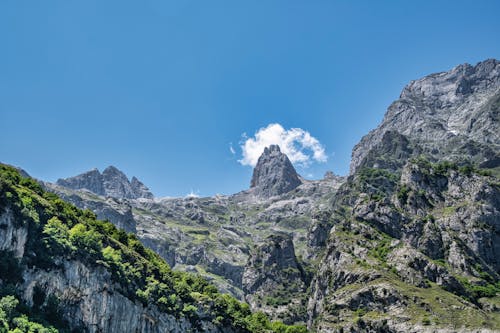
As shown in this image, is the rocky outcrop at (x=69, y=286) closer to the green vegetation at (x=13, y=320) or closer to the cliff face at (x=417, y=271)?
the green vegetation at (x=13, y=320)

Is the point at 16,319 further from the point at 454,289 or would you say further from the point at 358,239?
the point at 358,239

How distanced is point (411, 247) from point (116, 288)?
412 ft

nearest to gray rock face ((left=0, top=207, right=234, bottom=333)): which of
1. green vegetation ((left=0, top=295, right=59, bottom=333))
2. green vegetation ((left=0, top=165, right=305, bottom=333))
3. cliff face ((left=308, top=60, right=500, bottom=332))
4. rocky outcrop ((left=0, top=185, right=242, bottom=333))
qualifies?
rocky outcrop ((left=0, top=185, right=242, bottom=333))

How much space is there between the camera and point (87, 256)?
255ft

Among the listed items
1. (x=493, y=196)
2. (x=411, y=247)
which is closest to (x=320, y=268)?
(x=411, y=247)

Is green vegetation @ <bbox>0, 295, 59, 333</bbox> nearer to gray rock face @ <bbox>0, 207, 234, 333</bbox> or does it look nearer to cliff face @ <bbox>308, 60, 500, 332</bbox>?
gray rock face @ <bbox>0, 207, 234, 333</bbox>

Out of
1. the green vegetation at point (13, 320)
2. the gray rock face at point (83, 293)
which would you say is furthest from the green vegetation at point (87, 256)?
the gray rock face at point (83, 293)

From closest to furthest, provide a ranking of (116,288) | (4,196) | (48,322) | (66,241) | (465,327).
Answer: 1. (48,322)
2. (4,196)
3. (66,241)
4. (116,288)
5. (465,327)

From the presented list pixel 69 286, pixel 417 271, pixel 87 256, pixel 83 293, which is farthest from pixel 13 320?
pixel 417 271

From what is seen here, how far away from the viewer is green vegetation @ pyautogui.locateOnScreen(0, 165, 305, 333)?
69.2 metres

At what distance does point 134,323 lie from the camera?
82500 mm

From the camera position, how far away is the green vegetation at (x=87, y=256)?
6919 centimetres

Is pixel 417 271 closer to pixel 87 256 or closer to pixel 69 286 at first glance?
pixel 87 256

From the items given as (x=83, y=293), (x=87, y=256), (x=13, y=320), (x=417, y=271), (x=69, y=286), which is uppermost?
(x=417, y=271)
